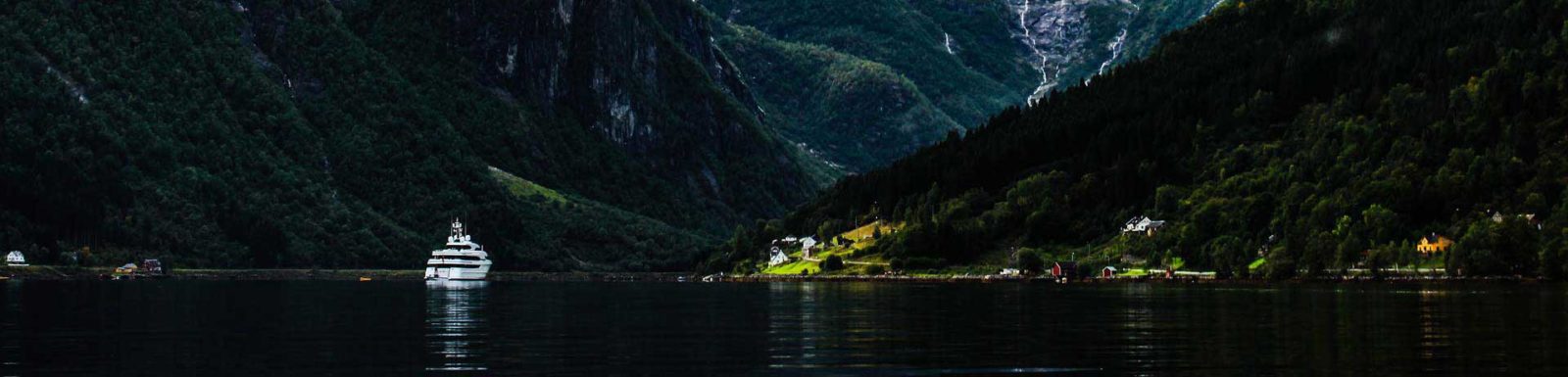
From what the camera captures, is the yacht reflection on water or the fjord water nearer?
the fjord water

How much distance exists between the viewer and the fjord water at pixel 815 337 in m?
71.6

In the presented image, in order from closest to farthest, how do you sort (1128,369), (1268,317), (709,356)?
(1128,369)
(709,356)
(1268,317)

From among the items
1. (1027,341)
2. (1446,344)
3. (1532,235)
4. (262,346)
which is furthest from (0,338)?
(1532,235)

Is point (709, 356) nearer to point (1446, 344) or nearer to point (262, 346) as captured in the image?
point (262, 346)

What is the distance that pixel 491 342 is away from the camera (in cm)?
8781

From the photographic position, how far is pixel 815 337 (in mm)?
92375

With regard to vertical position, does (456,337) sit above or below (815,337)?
above

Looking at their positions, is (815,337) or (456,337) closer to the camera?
(815,337)

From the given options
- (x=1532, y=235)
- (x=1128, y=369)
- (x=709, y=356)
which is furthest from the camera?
(x=1532, y=235)

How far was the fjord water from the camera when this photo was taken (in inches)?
2817

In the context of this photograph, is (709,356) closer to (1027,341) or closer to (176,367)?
(1027,341)

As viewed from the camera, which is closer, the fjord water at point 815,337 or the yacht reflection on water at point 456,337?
the fjord water at point 815,337

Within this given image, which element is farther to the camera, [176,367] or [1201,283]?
[1201,283]

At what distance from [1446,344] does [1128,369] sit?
18.2 m
